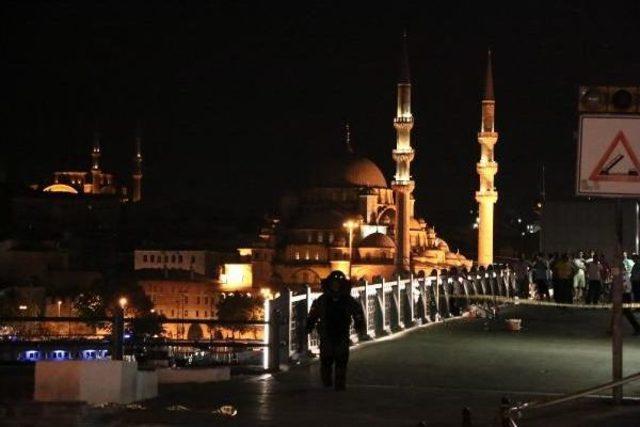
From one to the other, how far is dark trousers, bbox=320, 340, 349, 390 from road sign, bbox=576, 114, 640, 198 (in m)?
2.75

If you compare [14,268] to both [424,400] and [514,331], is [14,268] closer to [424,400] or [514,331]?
[514,331]

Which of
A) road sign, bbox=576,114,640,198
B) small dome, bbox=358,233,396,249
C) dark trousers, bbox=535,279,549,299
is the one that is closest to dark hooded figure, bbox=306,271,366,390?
road sign, bbox=576,114,640,198

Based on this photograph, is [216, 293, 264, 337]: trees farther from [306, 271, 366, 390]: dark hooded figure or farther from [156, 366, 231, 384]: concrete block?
[306, 271, 366, 390]: dark hooded figure

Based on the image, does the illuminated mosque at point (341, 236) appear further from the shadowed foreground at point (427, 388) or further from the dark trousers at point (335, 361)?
the dark trousers at point (335, 361)

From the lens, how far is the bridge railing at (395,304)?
14.0 metres

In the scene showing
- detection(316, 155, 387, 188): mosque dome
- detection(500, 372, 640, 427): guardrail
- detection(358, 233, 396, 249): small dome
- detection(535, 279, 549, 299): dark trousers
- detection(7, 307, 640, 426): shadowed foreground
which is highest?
detection(316, 155, 387, 188): mosque dome

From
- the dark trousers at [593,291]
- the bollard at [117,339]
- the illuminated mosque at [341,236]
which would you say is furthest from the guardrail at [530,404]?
the illuminated mosque at [341,236]

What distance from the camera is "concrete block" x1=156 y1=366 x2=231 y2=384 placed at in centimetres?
1181

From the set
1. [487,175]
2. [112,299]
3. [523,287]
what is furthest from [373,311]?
[112,299]

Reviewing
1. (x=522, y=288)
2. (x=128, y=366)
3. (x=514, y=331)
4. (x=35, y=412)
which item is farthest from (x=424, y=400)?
(x=522, y=288)

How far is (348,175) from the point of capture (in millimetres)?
111625

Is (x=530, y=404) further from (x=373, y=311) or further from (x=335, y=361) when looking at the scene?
(x=373, y=311)

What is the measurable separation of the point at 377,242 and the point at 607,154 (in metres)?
93.5

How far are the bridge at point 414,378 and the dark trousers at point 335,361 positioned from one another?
0.12 m
